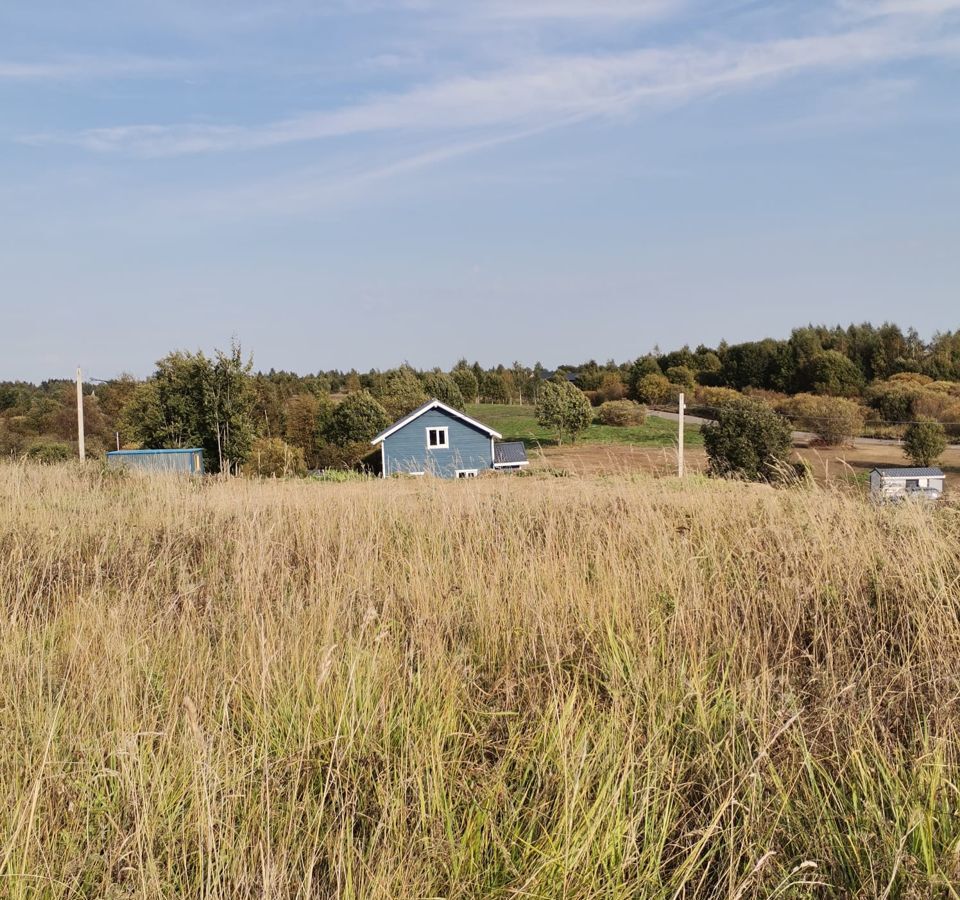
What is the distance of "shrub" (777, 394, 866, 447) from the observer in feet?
140

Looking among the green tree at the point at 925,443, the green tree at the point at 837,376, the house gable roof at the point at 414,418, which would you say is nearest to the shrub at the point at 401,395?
the house gable roof at the point at 414,418

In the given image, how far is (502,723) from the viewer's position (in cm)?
224

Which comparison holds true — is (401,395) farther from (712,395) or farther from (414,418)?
(712,395)

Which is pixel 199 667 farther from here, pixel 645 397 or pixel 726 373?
pixel 726 373

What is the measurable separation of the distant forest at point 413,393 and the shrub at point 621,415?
5.03 metres

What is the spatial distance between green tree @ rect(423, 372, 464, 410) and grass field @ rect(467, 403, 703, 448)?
2.66m

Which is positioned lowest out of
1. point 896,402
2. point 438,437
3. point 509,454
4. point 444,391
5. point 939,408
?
point 509,454

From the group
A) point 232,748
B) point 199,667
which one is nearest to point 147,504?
point 199,667

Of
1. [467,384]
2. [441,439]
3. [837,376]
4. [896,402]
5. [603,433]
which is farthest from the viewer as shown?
[467,384]

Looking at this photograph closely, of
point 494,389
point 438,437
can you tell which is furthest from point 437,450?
point 494,389

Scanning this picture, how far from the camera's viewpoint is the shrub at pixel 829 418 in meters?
42.8

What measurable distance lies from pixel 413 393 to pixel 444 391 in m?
6.69

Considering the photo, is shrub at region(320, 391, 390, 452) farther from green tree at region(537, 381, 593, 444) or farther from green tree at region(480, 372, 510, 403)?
green tree at region(480, 372, 510, 403)

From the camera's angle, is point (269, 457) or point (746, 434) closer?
point (269, 457)
